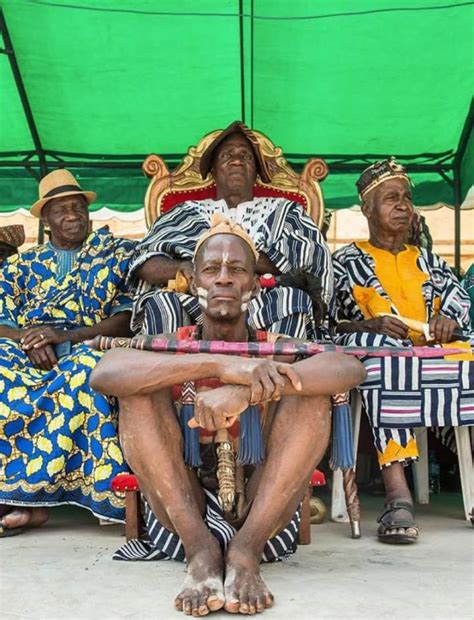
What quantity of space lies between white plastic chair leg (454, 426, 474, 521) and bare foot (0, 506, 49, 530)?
178cm

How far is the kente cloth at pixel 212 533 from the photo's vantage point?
2629 mm

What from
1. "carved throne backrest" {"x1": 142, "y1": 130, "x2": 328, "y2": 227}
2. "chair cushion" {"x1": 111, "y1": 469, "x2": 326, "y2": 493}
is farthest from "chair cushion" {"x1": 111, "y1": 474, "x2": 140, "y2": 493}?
"carved throne backrest" {"x1": 142, "y1": 130, "x2": 328, "y2": 227}

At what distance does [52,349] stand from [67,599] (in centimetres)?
158

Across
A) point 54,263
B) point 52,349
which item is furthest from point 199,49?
point 52,349

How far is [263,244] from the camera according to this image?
397cm

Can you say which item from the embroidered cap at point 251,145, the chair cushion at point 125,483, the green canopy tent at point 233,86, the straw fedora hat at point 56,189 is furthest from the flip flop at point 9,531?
the green canopy tent at point 233,86

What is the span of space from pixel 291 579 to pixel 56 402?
141cm

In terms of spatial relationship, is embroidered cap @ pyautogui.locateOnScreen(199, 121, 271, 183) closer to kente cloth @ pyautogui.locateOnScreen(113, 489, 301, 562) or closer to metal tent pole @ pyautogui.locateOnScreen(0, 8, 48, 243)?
metal tent pole @ pyautogui.locateOnScreen(0, 8, 48, 243)

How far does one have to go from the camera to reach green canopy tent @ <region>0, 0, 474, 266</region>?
509cm

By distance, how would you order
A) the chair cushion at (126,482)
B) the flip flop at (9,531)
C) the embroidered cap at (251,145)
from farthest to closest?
the embroidered cap at (251,145) → the flip flop at (9,531) → the chair cushion at (126,482)

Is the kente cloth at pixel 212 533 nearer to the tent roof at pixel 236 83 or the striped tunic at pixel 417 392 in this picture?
the striped tunic at pixel 417 392

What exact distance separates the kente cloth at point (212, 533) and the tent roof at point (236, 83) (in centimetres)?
336

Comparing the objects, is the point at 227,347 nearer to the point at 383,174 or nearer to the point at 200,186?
the point at 383,174

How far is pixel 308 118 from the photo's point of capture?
5.87 metres
